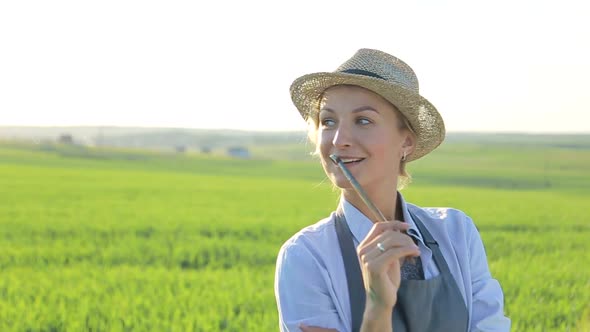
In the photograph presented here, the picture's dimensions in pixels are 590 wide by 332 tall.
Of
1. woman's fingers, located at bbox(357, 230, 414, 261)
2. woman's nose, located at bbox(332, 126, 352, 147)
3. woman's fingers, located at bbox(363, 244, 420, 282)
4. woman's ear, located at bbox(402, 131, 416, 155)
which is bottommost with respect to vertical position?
woman's fingers, located at bbox(363, 244, 420, 282)

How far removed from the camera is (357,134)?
2.61m

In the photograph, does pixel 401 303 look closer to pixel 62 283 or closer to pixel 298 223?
pixel 62 283

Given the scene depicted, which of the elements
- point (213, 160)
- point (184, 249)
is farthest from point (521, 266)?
point (213, 160)

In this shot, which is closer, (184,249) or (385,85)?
(385,85)

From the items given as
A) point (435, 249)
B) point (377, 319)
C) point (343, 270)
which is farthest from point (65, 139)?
point (377, 319)

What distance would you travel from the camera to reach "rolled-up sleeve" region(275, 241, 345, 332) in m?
2.51

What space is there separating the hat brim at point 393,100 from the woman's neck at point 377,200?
8.8 inches

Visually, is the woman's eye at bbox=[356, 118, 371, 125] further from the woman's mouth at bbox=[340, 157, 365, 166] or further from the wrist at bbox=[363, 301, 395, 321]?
the wrist at bbox=[363, 301, 395, 321]

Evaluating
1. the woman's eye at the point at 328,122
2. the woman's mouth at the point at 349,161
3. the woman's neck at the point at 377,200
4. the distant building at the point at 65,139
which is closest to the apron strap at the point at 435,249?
the woman's neck at the point at 377,200

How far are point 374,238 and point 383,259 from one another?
0.06m

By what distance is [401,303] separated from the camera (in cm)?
258

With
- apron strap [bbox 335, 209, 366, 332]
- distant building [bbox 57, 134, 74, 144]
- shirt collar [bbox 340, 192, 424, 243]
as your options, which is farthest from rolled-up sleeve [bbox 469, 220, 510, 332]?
distant building [bbox 57, 134, 74, 144]

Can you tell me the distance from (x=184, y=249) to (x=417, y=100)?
8577mm

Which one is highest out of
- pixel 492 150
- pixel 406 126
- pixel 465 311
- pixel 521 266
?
pixel 406 126
